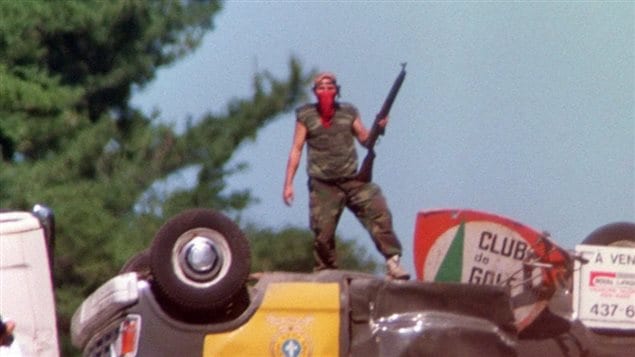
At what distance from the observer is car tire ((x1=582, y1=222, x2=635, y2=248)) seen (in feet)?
29.9

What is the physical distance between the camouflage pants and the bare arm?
28 cm

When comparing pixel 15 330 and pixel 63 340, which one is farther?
pixel 63 340

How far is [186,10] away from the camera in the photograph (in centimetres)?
2281

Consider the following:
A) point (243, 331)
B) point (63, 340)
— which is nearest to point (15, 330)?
point (243, 331)

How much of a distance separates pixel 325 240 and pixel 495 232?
5.89ft

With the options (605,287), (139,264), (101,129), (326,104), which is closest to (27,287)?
(139,264)

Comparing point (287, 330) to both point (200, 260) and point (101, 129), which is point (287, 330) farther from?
point (101, 129)

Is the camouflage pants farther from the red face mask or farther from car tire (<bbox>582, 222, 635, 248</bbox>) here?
car tire (<bbox>582, 222, 635, 248</bbox>)

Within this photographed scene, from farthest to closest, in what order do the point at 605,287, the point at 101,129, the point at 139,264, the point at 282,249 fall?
1. the point at 101,129
2. the point at 282,249
3. the point at 139,264
4. the point at 605,287

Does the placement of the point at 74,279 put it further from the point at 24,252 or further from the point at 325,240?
the point at 24,252

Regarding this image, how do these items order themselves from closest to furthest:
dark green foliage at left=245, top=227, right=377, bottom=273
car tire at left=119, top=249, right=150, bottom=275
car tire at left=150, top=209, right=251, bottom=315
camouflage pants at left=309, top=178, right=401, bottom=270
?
car tire at left=150, top=209, right=251, bottom=315 → car tire at left=119, top=249, right=150, bottom=275 → camouflage pants at left=309, top=178, right=401, bottom=270 → dark green foliage at left=245, top=227, right=377, bottom=273

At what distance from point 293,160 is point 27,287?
289 centimetres

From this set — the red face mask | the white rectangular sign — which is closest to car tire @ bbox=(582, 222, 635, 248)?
the white rectangular sign

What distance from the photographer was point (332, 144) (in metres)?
10.5
